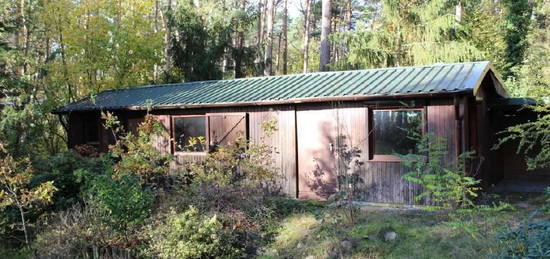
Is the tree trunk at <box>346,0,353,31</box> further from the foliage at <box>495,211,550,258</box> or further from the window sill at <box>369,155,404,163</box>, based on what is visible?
the foliage at <box>495,211,550,258</box>

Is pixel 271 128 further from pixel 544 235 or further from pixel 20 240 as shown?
pixel 544 235

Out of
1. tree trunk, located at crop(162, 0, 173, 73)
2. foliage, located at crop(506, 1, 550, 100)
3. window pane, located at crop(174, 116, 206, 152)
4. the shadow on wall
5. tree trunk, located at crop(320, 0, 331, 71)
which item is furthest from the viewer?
tree trunk, located at crop(162, 0, 173, 73)

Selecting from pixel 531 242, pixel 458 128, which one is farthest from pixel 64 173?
pixel 531 242

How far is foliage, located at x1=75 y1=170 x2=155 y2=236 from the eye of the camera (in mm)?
7379

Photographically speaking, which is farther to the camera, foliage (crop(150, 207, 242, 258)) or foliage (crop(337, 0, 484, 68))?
foliage (crop(337, 0, 484, 68))

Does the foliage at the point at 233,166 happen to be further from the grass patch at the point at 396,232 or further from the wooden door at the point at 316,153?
the grass patch at the point at 396,232

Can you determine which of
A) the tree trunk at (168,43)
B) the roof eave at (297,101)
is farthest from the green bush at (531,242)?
the tree trunk at (168,43)

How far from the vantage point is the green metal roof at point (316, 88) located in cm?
891

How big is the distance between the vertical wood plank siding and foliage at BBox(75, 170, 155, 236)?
3574mm

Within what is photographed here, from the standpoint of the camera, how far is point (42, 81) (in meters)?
16.3

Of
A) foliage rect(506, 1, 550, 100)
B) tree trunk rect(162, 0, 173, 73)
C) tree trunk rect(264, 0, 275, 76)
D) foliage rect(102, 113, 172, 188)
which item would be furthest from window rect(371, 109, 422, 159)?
tree trunk rect(162, 0, 173, 73)

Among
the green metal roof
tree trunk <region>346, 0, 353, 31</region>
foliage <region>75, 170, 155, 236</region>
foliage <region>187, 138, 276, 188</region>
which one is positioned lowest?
foliage <region>75, 170, 155, 236</region>

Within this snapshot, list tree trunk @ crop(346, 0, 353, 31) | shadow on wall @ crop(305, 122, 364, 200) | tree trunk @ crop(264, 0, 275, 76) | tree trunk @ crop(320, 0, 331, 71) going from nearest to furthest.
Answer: shadow on wall @ crop(305, 122, 364, 200), tree trunk @ crop(320, 0, 331, 71), tree trunk @ crop(264, 0, 275, 76), tree trunk @ crop(346, 0, 353, 31)

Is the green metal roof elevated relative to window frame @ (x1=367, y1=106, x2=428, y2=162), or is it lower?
elevated
